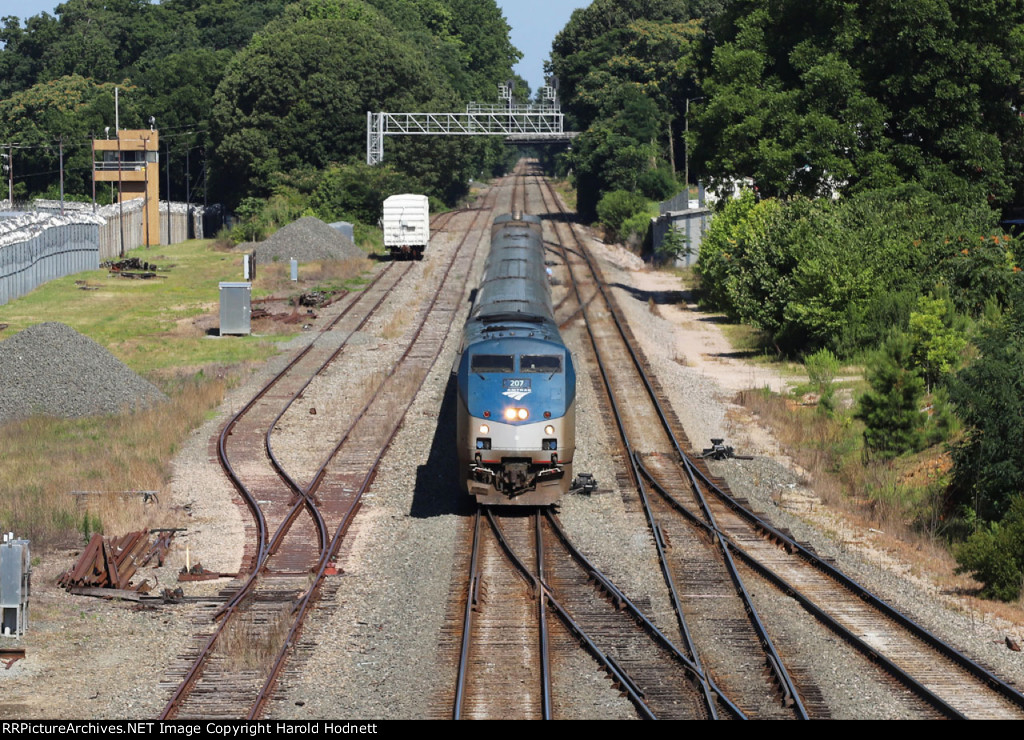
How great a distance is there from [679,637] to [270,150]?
70.9 m

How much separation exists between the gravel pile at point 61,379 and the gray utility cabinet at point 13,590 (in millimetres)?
13517

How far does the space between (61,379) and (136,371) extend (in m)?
5.74

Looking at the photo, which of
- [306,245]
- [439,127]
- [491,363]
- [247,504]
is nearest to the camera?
[491,363]

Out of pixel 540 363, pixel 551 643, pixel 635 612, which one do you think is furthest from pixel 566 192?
pixel 551 643

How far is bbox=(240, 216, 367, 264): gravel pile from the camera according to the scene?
195ft

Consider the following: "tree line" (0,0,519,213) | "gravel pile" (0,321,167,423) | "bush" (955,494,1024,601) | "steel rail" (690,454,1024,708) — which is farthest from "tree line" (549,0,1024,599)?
"tree line" (0,0,519,213)

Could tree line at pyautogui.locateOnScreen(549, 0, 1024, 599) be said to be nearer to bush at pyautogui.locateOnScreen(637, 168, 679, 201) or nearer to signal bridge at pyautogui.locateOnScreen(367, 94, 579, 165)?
bush at pyautogui.locateOnScreen(637, 168, 679, 201)

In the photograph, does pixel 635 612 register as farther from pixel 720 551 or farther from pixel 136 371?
pixel 136 371

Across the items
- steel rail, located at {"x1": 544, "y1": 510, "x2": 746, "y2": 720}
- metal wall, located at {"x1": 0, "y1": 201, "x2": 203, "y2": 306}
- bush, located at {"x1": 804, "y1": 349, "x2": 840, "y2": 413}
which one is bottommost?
steel rail, located at {"x1": 544, "y1": 510, "x2": 746, "y2": 720}

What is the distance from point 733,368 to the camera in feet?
121

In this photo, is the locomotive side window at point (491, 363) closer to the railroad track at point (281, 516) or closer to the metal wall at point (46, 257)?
the railroad track at point (281, 516)

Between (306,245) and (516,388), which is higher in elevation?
Answer: (306,245)

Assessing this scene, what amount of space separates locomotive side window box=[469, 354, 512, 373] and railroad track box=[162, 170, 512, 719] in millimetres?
3522

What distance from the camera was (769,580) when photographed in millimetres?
18031
